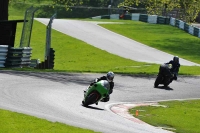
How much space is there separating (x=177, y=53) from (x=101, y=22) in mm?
14145

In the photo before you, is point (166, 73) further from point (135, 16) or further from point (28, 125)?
point (135, 16)

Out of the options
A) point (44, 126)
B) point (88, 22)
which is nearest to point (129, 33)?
point (88, 22)

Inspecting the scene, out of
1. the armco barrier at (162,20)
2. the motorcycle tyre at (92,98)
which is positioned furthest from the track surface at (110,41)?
the motorcycle tyre at (92,98)

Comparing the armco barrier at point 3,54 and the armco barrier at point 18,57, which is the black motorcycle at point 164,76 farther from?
the armco barrier at point 3,54

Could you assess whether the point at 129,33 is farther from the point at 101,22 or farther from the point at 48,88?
the point at 48,88

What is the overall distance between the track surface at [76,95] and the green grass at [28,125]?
0.67 m

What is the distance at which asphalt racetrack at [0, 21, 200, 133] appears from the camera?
15.3 meters

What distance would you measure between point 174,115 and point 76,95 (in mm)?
3487

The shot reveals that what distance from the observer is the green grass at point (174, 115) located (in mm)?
17078

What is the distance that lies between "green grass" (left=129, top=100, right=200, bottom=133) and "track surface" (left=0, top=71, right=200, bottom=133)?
34.0 inches

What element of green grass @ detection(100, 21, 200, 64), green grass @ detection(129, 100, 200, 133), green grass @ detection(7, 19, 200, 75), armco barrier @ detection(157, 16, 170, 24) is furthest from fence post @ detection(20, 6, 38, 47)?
armco barrier @ detection(157, 16, 170, 24)

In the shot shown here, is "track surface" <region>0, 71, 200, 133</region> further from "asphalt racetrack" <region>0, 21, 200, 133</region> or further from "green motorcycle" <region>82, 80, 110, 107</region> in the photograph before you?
"green motorcycle" <region>82, 80, 110, 107</region>

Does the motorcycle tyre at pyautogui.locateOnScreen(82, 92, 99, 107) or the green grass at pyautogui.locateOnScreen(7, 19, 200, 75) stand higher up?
the motorcycle tyre at pyautogui.locateOnScreen(82, 92, 99, 107)

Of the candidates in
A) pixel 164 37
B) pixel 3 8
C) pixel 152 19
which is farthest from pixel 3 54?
pixel 152 19
